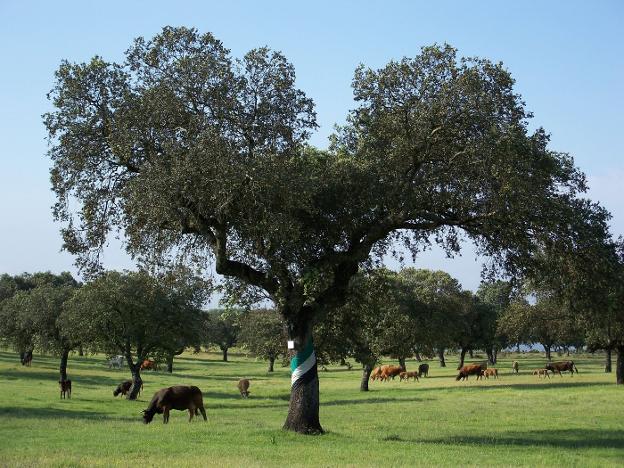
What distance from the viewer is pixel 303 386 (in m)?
20.4

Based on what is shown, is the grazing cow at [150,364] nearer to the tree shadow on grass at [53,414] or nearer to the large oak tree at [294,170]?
the tree shadow on grass at [53,414]

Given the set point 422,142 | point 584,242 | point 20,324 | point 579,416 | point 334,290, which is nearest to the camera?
point 584,242

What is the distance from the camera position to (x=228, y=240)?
22.2 meters

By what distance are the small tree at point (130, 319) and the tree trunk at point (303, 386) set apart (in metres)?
25.3

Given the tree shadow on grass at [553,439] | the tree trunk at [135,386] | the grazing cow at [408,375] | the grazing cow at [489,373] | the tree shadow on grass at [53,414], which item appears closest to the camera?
the tree shadow on grass at [553,439]

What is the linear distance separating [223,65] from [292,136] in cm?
286

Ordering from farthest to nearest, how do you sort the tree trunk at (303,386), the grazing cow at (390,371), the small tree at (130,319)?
the grazing cow at (390,371) → the small tree at (130,319) → the tree trunk at (303,386)

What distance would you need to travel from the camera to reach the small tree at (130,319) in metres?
45.0

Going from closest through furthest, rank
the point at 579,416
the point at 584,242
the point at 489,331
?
the point at 584,242 < the point at 579,416 < the point at 489,331

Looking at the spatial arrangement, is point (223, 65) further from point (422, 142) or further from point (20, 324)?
point (20, 324)

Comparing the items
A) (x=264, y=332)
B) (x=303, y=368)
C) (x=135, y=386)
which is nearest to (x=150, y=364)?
(x=135, y=386)

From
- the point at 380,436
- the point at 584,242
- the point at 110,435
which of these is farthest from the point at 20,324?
the point at 584,242

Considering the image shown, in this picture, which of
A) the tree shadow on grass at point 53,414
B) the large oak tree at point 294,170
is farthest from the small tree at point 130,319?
the large oak tree at point 294,170

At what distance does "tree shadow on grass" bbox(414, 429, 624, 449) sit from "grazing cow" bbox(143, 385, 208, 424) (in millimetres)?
10478
